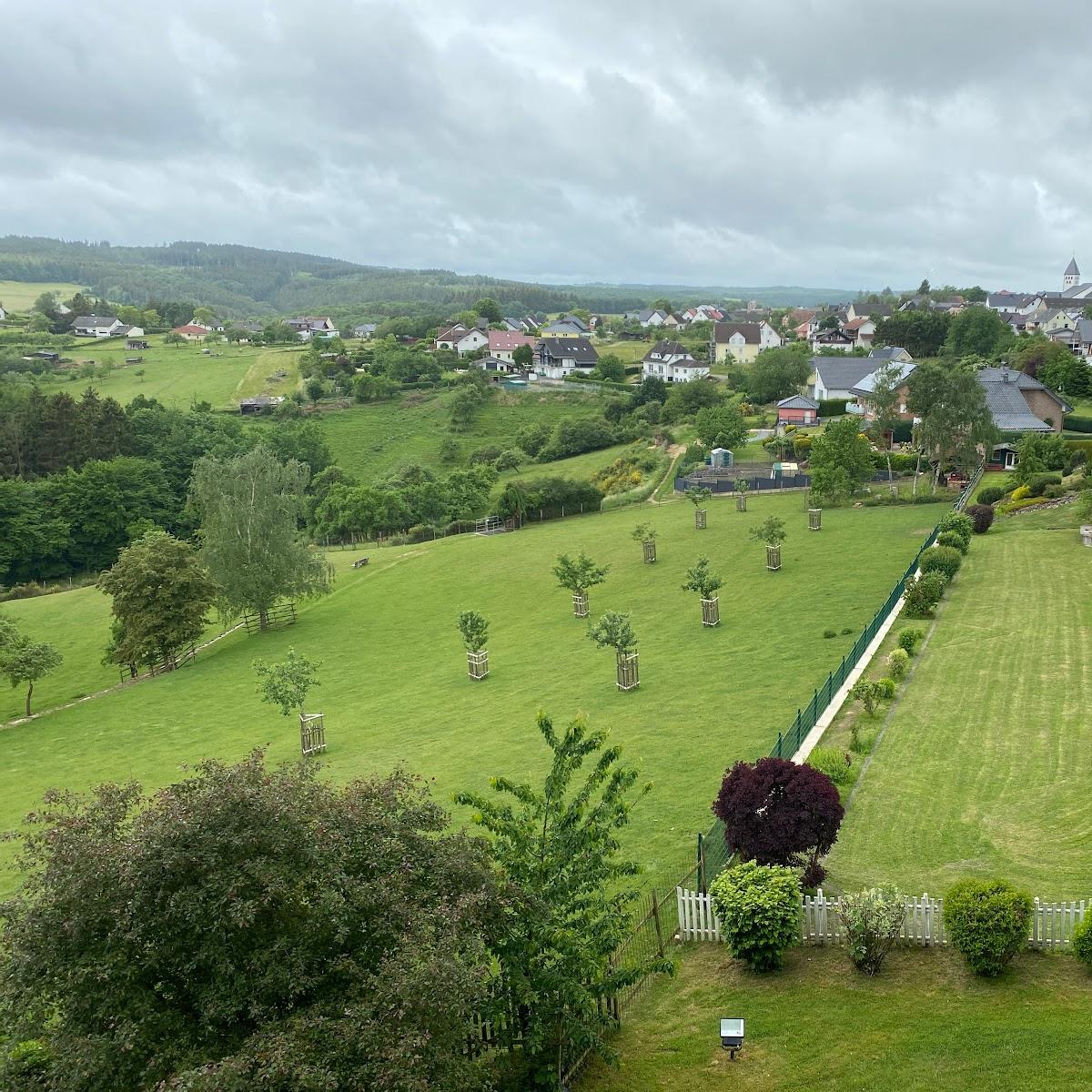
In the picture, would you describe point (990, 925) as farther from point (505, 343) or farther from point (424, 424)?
point (505, 343)

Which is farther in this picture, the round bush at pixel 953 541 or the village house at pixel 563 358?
the village house at pixel 563 358

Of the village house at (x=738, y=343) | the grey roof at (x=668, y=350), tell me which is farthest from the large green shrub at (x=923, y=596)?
the village house at (x=738, y=343)

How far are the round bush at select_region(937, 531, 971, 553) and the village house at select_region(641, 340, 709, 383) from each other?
77.3m

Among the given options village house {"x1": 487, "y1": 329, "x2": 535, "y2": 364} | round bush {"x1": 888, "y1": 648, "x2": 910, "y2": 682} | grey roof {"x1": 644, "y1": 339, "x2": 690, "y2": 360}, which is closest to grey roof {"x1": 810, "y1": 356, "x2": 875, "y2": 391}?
grey roof {"x1": 644, "y1": 339, "x2": 690, "y2": 360}

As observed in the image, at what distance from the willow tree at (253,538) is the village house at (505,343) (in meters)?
99.5

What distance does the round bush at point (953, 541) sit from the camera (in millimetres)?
40625

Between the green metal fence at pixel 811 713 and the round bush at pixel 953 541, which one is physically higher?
the round bush at pixel 953 541

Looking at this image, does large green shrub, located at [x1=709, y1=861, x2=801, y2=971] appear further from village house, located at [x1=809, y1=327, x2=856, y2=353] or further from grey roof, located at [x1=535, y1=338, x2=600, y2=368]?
grey roof, located at [x1=535, y1=338, x2=600, y2=368]

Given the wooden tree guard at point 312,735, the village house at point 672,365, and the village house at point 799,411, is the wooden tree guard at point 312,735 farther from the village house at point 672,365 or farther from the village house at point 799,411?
the village house at point 672,365

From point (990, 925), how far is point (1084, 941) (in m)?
1.32

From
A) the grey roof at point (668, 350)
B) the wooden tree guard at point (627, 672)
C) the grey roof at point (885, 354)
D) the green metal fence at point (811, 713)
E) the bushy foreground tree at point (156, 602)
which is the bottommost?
the bushy foreground tree at point (156, 602)

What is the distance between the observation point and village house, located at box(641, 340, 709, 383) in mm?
121875

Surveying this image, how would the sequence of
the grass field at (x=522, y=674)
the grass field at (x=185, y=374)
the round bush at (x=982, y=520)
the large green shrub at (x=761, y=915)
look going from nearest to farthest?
the large green shrub at (x=761, y=915), the grass field at (x=522, y=674), the round bush at (x=982, y=520), the grass field at (x=185, y=374)

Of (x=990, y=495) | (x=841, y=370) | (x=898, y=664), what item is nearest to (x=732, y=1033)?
(x=898, y=664)
